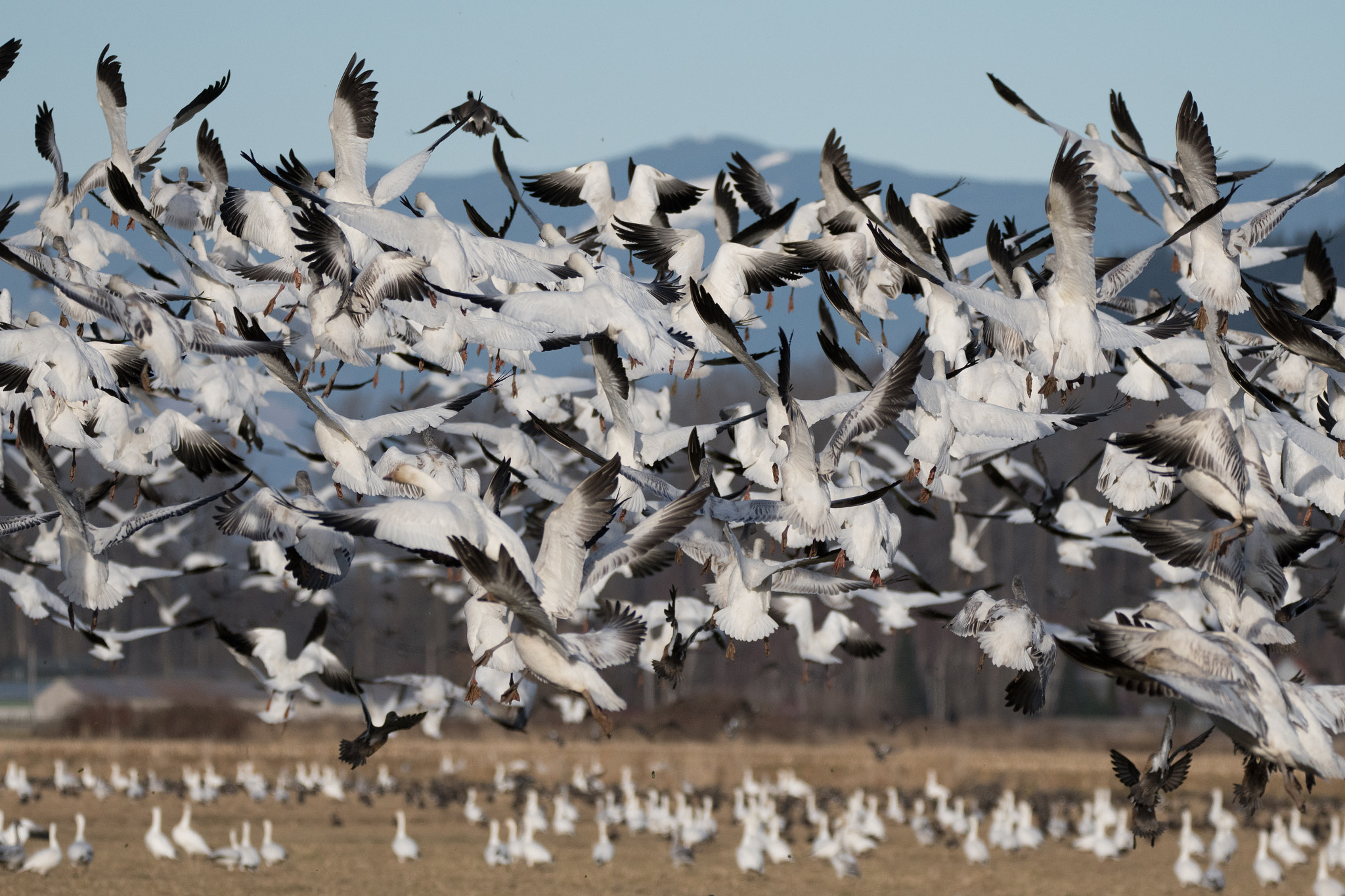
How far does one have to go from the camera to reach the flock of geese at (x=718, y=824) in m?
22.7

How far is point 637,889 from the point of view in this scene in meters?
21.5

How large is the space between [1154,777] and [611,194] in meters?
5.34

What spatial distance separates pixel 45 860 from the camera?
68.8 feet

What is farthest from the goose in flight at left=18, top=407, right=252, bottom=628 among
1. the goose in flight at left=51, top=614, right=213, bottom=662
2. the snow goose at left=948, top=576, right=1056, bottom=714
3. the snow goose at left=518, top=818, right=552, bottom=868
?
the snow goose at left=518, top=818, right=552, bottom=868

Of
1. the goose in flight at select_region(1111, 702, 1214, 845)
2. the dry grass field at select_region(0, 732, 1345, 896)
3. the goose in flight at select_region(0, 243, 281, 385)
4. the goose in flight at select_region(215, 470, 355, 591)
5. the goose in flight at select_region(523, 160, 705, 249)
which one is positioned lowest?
the dry grass field at select_region(0, 732, 1345, 896)

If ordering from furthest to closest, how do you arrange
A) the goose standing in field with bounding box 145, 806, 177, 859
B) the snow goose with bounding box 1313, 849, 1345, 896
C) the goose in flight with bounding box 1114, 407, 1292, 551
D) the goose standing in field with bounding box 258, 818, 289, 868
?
1. the goose standing in field with bounding box 145, 806, 177, 859
2. the goose standing in field with bounding box 258, 818, 289, 868
3. the snow goose with bounding box 1313, 849, 1345, 896
4. the goose in flight with bounding box 1114, 407, 1292, 551

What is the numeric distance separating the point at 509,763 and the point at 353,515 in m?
33.4

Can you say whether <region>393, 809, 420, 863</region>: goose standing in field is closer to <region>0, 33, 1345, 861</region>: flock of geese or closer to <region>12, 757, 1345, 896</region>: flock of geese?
<region>12, 757, 1345, 896</region>: flock of geese

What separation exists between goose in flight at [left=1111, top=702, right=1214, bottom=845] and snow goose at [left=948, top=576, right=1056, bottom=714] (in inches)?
21.0

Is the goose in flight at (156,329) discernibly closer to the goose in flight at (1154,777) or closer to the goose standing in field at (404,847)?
the goose in flight at (1154,777)

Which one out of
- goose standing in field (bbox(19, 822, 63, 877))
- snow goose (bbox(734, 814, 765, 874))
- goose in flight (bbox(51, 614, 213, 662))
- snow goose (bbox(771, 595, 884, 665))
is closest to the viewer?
goose in flight (bbox(51, 614, 213, 662))

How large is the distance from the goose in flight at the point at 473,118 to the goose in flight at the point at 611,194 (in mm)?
513

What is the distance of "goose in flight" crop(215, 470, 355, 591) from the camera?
7770 millimetres

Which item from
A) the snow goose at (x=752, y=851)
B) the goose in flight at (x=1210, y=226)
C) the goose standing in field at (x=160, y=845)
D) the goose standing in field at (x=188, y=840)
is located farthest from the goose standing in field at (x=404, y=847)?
the goose in flight at (x=1210, y=226)
